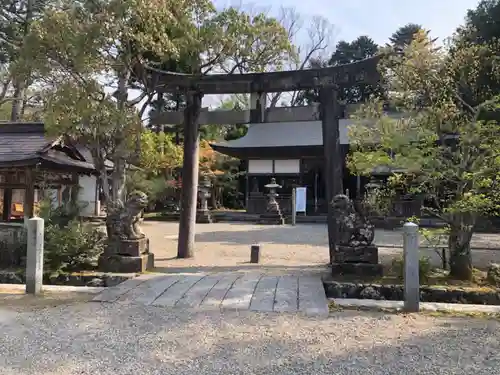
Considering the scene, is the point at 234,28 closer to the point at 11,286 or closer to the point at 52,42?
the point at 52,42

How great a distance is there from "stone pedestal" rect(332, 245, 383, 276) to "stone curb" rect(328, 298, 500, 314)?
0.82 meters

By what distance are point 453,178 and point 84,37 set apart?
5881mm

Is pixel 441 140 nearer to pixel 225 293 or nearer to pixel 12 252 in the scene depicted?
pixel 225 293

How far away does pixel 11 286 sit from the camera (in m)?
6.00

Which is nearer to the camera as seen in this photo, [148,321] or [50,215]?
[148,321]

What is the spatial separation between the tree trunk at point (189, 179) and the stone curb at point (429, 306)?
15.4ft

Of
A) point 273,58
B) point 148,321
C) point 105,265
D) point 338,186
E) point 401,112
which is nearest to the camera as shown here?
point 148,321

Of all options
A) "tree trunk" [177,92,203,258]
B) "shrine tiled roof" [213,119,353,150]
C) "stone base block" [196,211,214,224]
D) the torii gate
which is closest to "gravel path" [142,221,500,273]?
"tree trunk" [177,92,203,258]

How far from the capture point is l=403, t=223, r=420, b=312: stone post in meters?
4.83

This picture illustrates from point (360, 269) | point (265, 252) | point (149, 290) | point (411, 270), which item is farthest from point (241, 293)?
point (265, 252)

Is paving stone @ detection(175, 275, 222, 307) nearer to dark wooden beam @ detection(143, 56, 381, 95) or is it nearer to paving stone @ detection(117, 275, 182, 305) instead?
paving stone @ detection(117, 275, 182, 305)

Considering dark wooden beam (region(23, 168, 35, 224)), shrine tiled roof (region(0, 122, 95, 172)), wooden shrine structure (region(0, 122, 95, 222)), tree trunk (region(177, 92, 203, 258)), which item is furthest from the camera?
dark wooden beam (region(23, 168, 35, 224))

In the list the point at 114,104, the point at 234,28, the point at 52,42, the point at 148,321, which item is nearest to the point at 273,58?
the point at 234,28

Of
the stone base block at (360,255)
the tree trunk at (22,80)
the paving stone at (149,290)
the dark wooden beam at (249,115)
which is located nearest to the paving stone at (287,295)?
the stone base block at (360,255)
